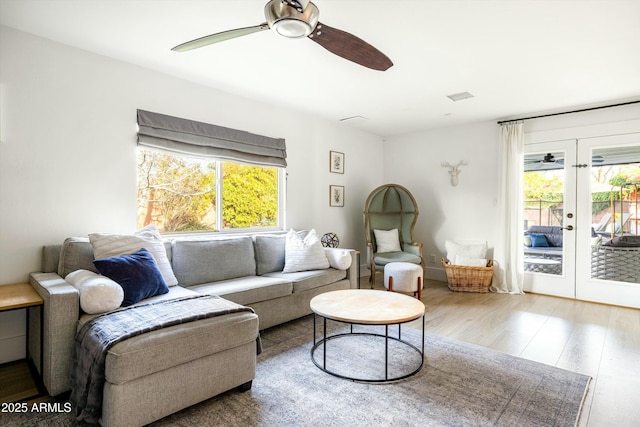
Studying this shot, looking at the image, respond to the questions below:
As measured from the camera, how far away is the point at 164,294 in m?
2.40

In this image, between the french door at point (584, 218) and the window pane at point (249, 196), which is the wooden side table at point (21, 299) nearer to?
the window pane at point (249, 196)

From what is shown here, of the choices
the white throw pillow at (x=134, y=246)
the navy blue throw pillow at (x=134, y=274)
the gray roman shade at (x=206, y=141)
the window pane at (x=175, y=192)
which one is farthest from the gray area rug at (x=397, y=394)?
the gray roman shade at (x=206, y=141)

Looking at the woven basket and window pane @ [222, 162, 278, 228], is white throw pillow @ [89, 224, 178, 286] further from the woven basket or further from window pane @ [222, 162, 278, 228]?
the woven basket

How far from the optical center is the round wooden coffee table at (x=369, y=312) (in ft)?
6.89

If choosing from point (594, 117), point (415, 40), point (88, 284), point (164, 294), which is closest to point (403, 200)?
point (594, 117)

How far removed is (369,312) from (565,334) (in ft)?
6.82

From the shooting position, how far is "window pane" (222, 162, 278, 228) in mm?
3684

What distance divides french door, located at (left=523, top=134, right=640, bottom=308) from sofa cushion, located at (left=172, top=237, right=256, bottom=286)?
12.2 ft

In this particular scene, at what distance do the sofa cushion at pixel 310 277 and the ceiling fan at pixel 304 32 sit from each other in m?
1.97

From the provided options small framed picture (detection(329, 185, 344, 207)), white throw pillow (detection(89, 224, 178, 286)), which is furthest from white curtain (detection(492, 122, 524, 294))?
white throw pillow (detection(89, 224, 178, 286))

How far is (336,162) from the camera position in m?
4.89

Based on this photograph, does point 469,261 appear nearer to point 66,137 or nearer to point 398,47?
point 398,47

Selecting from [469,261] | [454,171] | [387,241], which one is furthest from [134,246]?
[454,171]

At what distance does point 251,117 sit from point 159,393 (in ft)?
9.73
